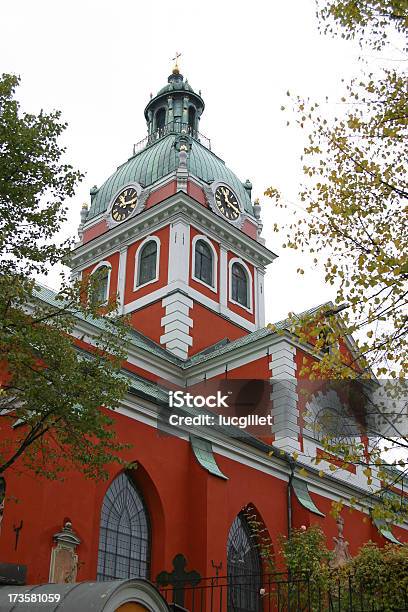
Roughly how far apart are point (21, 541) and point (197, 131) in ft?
79.4

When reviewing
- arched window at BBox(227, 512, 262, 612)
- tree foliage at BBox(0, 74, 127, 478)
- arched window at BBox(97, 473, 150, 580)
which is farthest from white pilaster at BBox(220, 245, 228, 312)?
tree foliage at BBox(0, 74, 127, 478)

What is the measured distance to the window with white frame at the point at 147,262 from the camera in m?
26.2

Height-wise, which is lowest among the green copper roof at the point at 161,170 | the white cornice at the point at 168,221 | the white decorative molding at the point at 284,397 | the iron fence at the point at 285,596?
the iron fence at the point at 285,596

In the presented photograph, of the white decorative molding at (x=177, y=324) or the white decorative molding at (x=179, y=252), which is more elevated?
the white decorative molding at (x=179, y=252)

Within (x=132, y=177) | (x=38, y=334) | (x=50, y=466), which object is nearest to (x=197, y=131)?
(x=132, y=177)

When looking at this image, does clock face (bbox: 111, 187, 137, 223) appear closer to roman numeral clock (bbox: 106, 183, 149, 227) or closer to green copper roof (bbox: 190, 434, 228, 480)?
roman numeral clock (bbox: 106, 183, 149, 227)

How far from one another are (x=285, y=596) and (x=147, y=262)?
14.7m

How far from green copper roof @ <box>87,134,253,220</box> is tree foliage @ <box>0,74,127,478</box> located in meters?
17.7

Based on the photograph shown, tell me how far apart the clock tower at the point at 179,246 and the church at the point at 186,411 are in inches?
2.2

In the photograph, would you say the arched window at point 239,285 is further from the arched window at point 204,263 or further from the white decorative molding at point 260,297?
the arched window at point 204,263

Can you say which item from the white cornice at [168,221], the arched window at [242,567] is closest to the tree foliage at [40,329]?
the arched window at [242,567]

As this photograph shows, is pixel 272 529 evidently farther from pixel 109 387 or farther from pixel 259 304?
pixel 259 304

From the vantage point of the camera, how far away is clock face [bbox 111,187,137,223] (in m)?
28.0

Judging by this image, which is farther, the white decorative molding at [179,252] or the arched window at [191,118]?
the arched window at [191,118]
